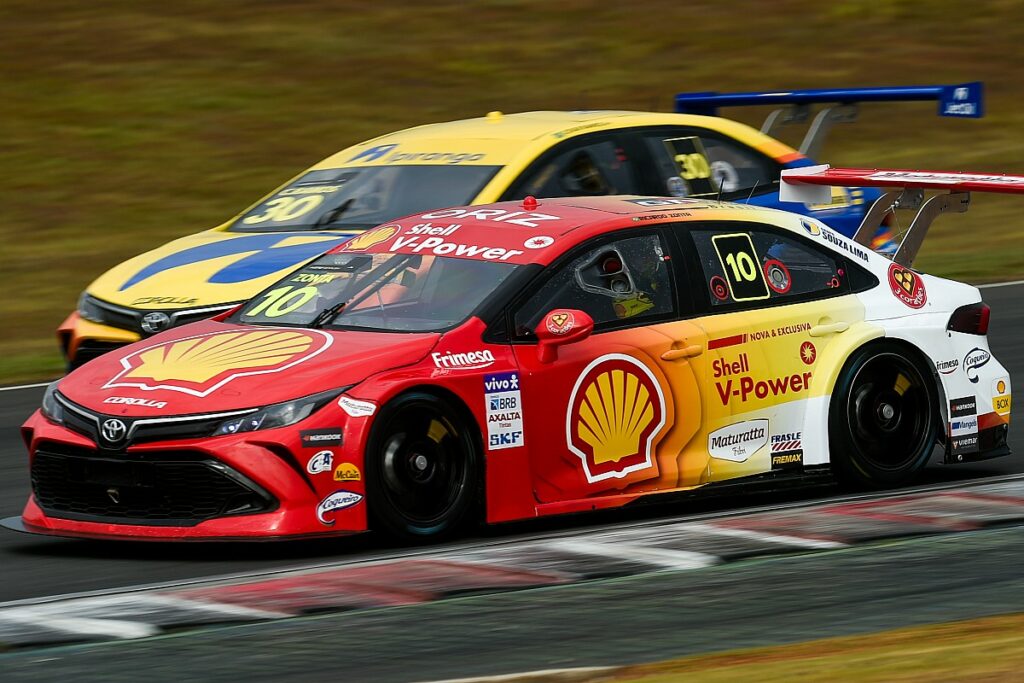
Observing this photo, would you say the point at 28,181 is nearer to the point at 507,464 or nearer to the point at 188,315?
the point at 188,315

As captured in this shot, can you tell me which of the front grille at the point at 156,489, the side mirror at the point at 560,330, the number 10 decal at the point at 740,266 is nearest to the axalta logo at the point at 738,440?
the number 10 decal at the point at 740,266

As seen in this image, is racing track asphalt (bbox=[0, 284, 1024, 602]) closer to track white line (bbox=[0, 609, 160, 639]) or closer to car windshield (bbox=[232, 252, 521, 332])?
track white line (bbox=[0, 609, 160, 639])

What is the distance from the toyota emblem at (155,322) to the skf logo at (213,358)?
246 cm

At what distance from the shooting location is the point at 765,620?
20.1ft

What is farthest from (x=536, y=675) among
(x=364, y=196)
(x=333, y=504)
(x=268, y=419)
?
(x=364, y=196)

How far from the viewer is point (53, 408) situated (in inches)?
306

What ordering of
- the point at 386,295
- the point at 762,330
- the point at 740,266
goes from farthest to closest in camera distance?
the point at 740,266 < the point at 762,330 < the point at 386,295

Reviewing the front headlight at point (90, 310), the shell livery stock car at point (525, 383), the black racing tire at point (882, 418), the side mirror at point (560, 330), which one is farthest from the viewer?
the front headlight at point (90, 310)

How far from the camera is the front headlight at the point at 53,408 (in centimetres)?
767

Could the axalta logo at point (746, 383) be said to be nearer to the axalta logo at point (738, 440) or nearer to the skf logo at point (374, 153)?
the axalta logo at point (738, 440)

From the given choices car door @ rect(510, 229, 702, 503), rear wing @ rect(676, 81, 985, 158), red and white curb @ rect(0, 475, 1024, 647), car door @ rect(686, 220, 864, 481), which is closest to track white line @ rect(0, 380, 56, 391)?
rear wing @ rect(676, 81, 985, 158)

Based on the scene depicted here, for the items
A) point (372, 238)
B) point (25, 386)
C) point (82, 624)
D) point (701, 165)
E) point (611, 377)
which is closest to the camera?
point (82, 624)

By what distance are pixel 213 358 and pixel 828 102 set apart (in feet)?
22.5

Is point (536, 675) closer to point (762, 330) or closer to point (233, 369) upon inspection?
point (233, 369)
